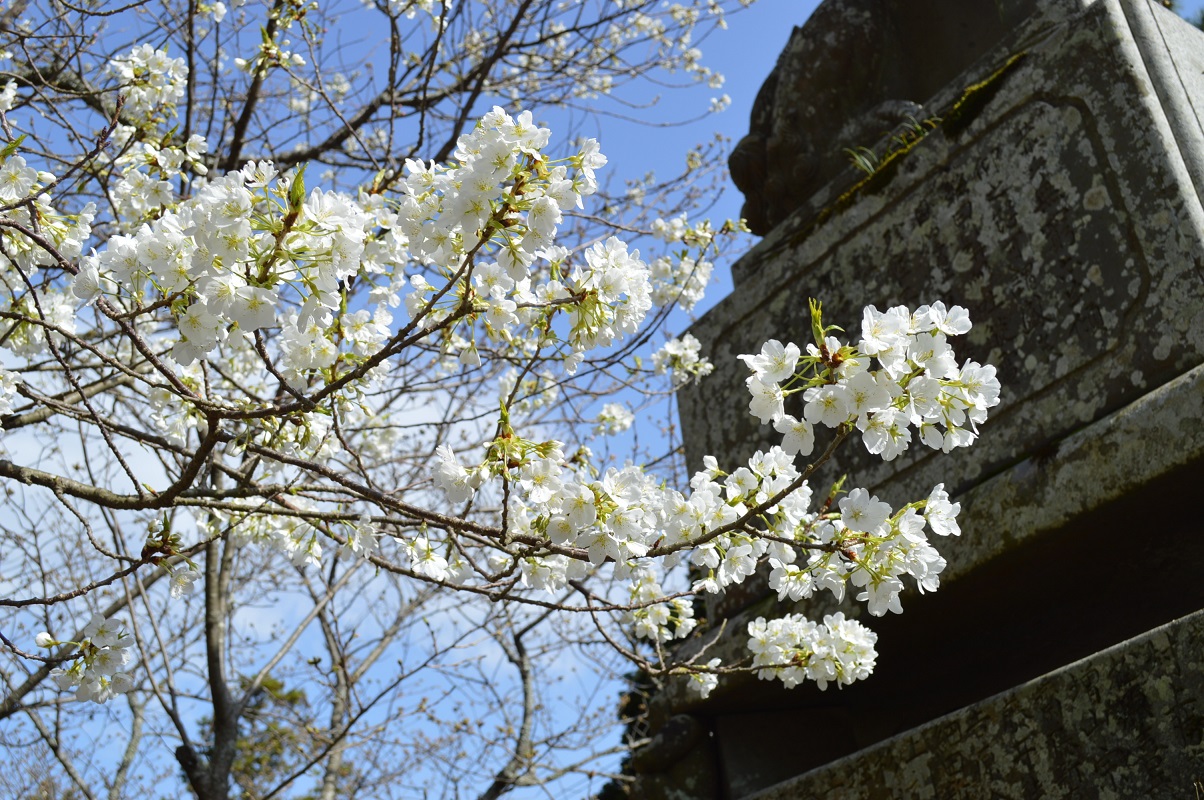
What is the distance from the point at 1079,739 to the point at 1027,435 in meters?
0.78

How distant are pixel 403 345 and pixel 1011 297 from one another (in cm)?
168

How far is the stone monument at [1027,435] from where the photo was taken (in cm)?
194

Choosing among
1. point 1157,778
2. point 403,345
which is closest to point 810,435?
point 403,345

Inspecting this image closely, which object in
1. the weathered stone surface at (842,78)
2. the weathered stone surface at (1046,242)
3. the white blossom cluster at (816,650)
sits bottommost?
the white blossom cluster at (816,650)

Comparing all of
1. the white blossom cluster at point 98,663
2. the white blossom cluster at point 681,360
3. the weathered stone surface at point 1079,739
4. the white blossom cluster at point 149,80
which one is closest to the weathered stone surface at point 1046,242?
the white blossom cluster at point 681,360

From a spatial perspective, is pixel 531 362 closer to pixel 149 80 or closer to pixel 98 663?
pixel 98 663

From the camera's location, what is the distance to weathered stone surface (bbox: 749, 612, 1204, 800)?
170 centimetres

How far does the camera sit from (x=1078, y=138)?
2.44m

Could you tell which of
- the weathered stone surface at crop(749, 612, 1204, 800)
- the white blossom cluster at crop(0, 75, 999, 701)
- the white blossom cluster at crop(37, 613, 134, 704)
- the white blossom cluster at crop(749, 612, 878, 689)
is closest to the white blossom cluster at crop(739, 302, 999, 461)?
the white blossom cluster at crop(0, 75, 999, 701)

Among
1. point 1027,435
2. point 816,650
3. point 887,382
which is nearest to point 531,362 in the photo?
point 887,382

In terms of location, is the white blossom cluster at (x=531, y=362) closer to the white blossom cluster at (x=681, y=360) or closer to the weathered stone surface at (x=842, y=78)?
the white blossom cluster at (x=681, y=360)

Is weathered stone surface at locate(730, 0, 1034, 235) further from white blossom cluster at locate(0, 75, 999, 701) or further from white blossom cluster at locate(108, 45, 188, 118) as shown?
white blossom cluster at locate(108, 45, 188, 118)

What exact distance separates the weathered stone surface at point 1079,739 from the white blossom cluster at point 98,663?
171cm

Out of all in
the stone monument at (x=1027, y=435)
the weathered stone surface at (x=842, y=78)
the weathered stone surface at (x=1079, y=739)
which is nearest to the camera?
the weathered stone surface at (x=1079, y=739)
